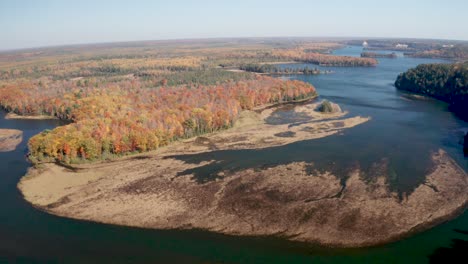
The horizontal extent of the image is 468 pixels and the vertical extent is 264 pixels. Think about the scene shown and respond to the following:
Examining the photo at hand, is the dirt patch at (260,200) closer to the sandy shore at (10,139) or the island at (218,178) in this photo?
the island at (218,178)

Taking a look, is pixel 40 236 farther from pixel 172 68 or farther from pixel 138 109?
pixel 172 68

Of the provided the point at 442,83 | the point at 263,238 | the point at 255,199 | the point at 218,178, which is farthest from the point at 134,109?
the point at 442,83

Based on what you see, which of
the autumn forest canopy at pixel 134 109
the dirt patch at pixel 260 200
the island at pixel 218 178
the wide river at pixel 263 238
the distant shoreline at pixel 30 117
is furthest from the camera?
the distant shoreline at pixel 30 117

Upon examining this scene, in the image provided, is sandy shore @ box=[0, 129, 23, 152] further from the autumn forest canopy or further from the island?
the autumn forest canopy

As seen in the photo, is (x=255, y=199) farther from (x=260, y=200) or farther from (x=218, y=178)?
(x=218, y=178)

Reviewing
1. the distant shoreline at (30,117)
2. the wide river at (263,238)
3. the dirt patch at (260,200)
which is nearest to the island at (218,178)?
the dirt patch at (260,200)

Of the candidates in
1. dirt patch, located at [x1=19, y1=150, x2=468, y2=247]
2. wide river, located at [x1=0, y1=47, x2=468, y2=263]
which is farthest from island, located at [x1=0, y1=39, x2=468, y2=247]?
wide river, located at [x1=0, y1=47, x2=468, y2=263]

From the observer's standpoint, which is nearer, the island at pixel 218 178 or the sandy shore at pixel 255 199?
the sandy shore at pixel 255 199
